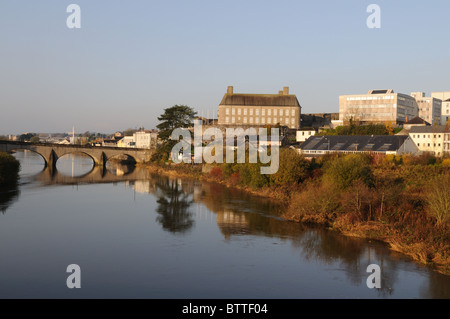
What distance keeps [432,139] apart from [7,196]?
41642mm

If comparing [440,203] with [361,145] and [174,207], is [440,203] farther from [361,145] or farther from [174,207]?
[361,145]

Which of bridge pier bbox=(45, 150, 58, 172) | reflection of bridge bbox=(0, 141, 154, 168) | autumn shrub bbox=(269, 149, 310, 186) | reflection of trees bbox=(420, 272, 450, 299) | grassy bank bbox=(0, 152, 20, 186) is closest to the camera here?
reflection of trees bbox=(420, 272, 450, 299)

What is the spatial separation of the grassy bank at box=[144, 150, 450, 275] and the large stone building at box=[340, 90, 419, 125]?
35.9 m

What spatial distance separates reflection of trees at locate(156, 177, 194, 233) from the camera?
25844 mm

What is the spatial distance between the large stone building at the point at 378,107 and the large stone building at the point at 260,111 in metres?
8.67

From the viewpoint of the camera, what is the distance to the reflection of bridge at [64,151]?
59128 mm

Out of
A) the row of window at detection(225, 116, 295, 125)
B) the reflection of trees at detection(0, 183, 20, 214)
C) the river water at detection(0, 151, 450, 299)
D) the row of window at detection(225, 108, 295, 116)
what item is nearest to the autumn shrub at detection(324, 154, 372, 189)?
the river water at detection(0, 151, 450, 299)

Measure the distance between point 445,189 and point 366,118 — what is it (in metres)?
52.9

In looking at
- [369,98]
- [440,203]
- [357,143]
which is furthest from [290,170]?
[369,98]

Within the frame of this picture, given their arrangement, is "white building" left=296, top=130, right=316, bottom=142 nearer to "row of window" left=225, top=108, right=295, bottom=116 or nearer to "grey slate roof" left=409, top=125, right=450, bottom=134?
"row of window" left=225, top=108, right=295, bottom=116

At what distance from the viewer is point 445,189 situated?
21109 mm

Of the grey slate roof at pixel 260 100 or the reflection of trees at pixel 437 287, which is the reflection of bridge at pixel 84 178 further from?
the reflection of trees at pixel 437 287

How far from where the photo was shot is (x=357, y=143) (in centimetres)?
4381

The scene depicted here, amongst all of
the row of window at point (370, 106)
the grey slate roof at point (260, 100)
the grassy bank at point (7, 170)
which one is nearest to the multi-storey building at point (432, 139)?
the row of window at point (370, 106)
